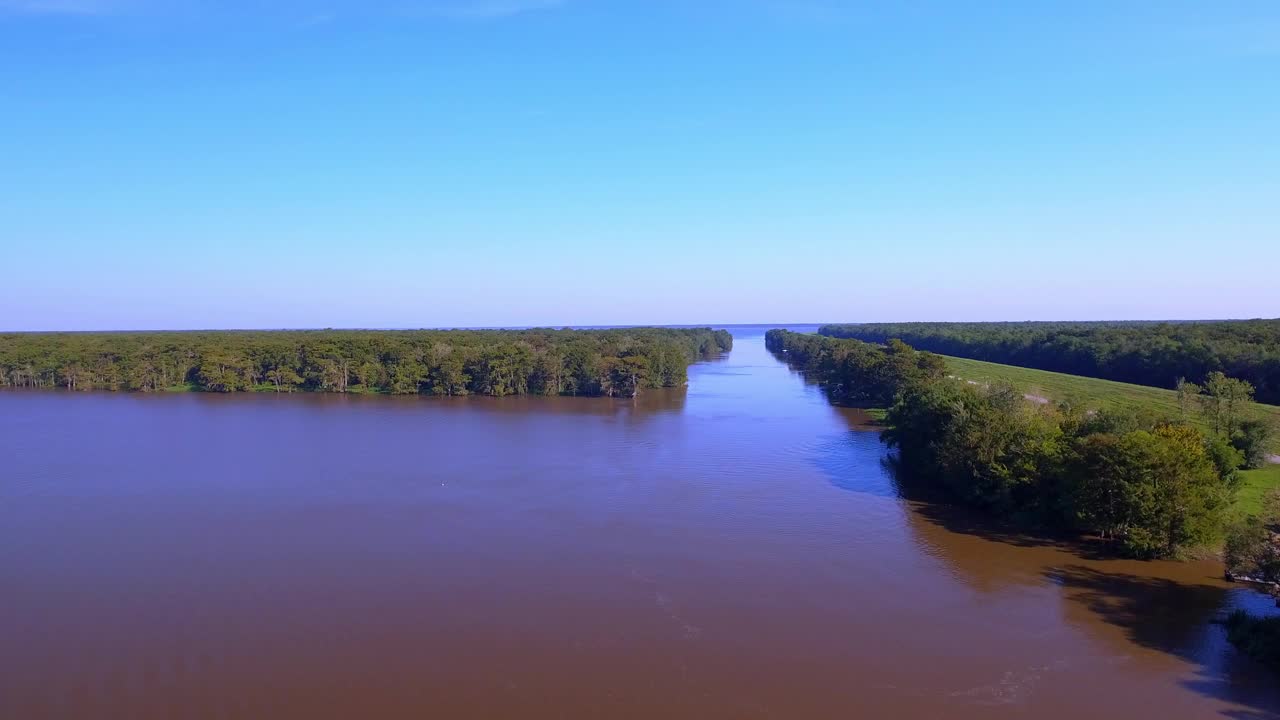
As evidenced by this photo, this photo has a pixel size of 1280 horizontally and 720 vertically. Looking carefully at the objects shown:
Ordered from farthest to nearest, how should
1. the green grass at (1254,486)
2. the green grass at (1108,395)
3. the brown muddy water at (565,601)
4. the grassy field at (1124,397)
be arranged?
1. the green grass at (1108,395)
2. the grassy field at (1124,397)
3. the green grass at (1254,486)
4. the brown muddy water at (565,601)

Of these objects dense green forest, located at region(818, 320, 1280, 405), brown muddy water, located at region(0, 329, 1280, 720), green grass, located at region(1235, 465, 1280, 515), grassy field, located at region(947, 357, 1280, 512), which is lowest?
brown muddy water, located at region(0, 329, 1280, 720)

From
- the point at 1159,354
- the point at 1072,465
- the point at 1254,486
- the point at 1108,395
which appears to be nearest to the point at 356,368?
the point at 1108,395

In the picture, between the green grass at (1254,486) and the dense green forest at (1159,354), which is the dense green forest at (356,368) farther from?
the green grass at (1254,486)

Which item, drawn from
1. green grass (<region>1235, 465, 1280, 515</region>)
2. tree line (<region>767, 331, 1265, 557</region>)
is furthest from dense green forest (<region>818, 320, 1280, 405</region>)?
tree line (<region>767, 331, 1265, 557</region>)

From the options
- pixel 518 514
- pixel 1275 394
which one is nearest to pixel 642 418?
pixel 518 514

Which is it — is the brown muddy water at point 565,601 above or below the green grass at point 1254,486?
below

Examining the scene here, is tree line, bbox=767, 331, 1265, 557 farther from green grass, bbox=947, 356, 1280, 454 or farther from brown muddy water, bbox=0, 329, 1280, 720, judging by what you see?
green grass, bbox=947, 356, 1280, 454

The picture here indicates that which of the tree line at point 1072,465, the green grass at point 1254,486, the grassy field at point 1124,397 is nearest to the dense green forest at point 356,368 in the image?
the grassy field at point 1124,397
